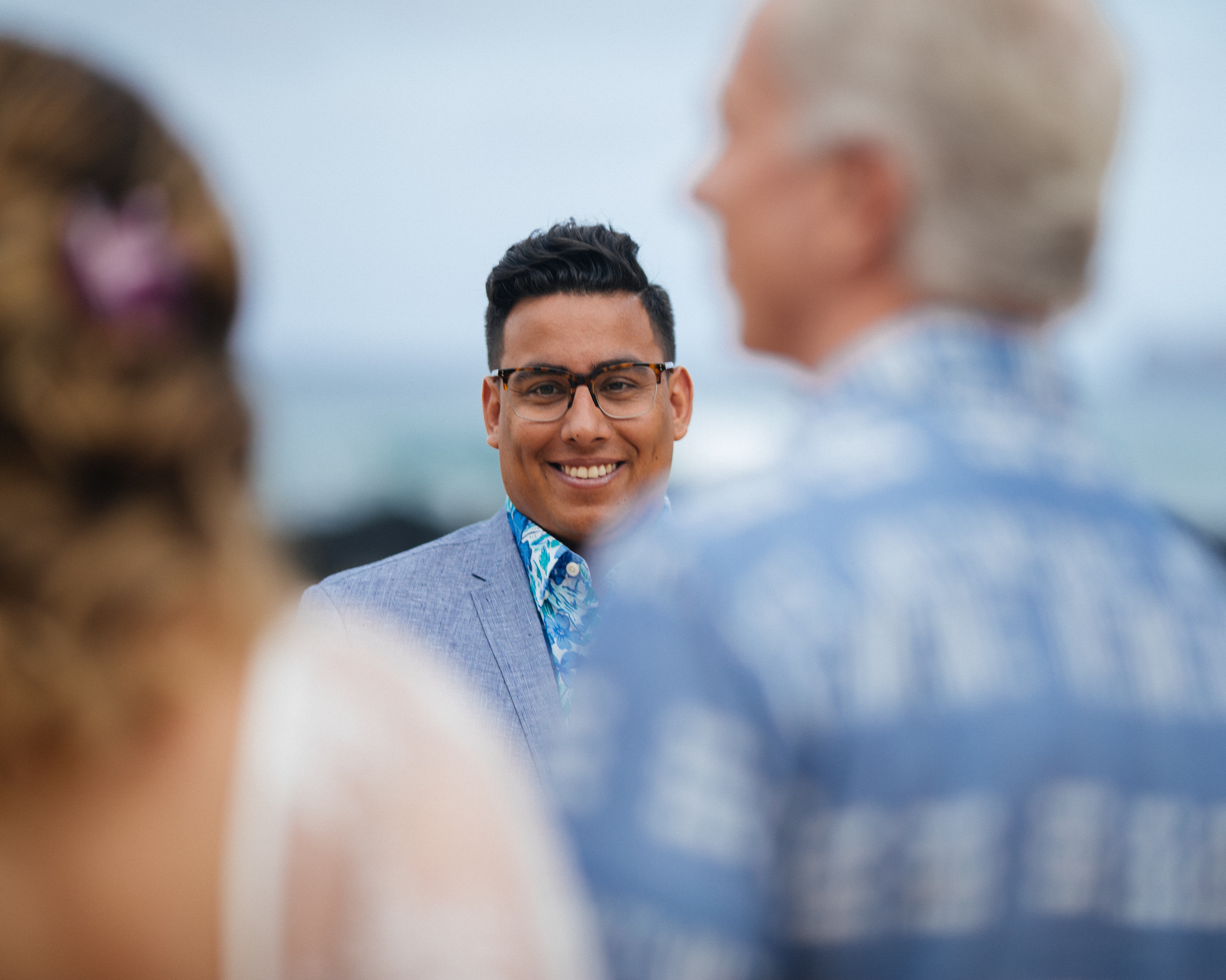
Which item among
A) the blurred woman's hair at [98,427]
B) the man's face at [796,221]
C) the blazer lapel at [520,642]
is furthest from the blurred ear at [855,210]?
the blazer lapel at [520,642]

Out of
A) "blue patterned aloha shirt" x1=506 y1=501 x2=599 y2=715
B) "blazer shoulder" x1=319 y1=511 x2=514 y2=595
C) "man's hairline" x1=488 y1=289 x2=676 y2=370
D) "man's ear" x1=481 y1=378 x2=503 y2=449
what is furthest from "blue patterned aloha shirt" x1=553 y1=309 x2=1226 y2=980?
"man's ear" x1=481 y1=378 x2=503 y2=449

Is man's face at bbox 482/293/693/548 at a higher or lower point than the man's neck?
higher

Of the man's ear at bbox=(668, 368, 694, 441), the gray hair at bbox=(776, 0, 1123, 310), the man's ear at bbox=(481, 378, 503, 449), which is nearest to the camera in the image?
the gray hair at bbox=(776, 0, 1123, 310)

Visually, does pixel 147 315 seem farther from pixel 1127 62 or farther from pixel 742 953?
pixel 1127 62

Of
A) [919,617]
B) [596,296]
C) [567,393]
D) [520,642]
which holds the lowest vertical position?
[919,617]

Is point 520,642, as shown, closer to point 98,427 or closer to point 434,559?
point 434,559

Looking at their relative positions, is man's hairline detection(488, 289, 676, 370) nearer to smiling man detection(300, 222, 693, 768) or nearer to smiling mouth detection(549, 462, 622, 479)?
smiling man detection(300, 222, 693, 768)

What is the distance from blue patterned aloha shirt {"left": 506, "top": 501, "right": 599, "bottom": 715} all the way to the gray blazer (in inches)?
1.4

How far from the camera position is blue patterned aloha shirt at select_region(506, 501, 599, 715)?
10.3 ft

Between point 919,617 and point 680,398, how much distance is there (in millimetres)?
2637

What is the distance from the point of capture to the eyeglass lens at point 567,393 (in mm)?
3359

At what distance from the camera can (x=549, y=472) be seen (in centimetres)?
337

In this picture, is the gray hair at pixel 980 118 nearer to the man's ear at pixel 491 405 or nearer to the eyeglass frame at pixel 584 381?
the eyeglass frame at pixel 584 381

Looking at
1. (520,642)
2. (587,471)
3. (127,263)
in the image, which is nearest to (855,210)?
(127,263)
